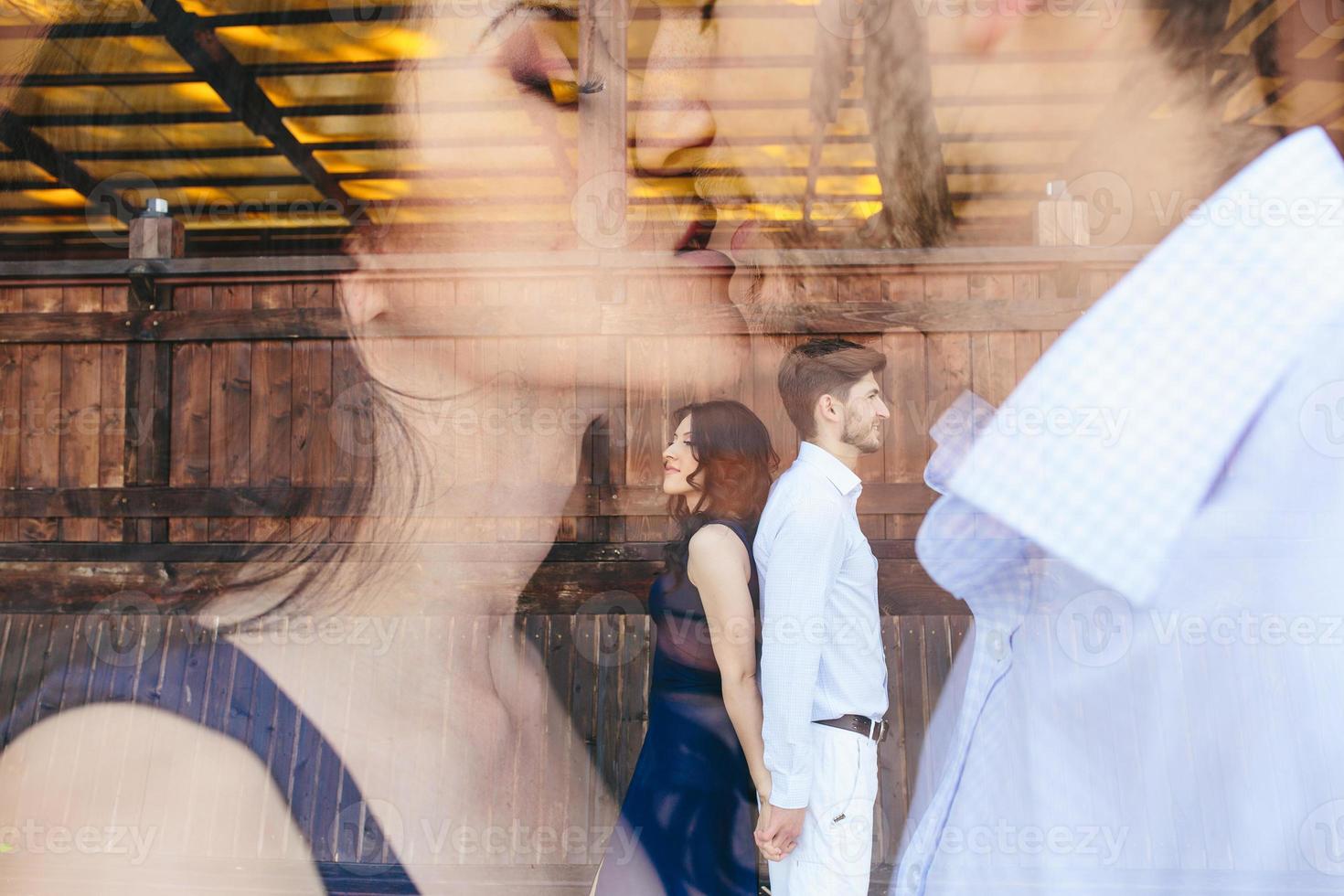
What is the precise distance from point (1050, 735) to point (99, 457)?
4.52m

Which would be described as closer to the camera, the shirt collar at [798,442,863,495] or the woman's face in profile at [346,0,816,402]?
the shirt collar at [798,442,863,495]

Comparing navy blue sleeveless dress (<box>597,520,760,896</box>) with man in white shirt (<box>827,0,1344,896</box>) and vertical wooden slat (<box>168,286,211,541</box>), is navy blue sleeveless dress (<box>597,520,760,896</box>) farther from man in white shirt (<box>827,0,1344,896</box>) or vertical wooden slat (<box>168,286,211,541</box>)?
vertical wooden slat (<box>168,286,211,541</box>)

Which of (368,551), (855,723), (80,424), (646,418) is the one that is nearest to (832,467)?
(855,723)

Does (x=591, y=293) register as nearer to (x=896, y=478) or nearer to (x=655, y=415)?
(x=655, y=415)

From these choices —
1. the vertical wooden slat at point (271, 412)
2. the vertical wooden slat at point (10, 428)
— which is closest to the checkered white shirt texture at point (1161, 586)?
the vertical wooden slat at point (271, 412)

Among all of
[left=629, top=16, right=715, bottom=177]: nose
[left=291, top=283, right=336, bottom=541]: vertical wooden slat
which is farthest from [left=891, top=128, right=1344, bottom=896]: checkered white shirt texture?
[left=291, top=283, right=336, bottom=541]: vertical wooden slat

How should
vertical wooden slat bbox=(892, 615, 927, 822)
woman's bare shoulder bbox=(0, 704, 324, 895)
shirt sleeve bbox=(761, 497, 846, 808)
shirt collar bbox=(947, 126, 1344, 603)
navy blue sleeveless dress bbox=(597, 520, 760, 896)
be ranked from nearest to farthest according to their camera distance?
shirt sleeve bbox=(761, 497, 846, 808) → navy blue sleeveless dress bbox=(597, 520, 760, 896) → woman's bare shoulder bbox=(0, 704, 324, 895) → vertical wooden slat bbox=(892, 615, 927, 822) → shirt collar bbox=(947, 126, 1344, 603)

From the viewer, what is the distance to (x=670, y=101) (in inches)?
211

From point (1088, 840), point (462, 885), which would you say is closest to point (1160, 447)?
point (1088, 840)

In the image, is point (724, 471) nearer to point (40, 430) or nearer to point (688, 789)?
point (688, 789)

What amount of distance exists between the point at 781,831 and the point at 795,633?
51 cm

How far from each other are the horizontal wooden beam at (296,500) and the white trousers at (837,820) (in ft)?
6.30

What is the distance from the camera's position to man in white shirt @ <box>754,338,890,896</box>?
2.26 meters

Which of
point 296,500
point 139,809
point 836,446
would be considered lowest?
point 139,809
